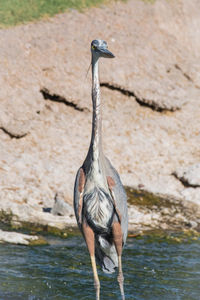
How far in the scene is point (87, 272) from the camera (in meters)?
7.00

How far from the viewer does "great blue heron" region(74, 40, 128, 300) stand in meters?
5.75

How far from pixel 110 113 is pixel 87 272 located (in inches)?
236

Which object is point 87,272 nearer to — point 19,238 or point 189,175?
point 19,238

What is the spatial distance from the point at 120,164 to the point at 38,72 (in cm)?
301

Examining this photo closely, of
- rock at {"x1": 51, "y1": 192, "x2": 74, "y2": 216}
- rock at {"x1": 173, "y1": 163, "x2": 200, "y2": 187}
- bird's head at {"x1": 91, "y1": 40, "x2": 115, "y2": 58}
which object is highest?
bird's head at {"x1": 91, "y1": 40, "x2": 115, "y2": 58}

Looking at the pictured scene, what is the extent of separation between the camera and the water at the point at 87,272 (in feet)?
20.5

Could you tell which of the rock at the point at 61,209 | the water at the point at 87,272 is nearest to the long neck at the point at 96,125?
the water at the point at 87,272

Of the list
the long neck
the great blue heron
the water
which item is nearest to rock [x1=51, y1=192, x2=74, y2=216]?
the water

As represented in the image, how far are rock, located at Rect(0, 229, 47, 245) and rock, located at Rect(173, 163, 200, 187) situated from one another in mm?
3854

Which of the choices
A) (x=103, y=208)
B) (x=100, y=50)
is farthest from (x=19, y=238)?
(x=100, y=50)

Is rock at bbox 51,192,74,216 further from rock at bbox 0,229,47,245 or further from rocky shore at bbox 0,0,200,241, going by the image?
rock at bbox 0,229,47,245

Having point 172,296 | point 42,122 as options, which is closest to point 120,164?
point 42,122

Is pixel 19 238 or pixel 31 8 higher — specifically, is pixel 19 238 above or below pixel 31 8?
below

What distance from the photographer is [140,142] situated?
1188 centimetres
